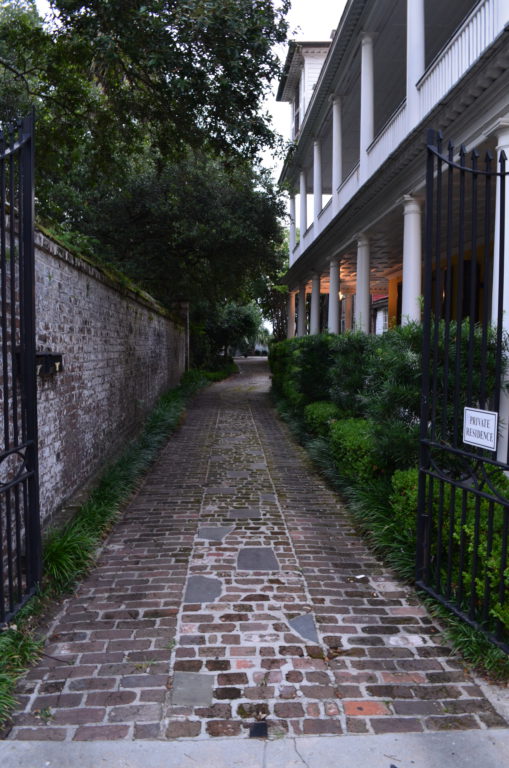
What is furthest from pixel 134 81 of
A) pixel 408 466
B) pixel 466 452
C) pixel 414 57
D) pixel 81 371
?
pixel 466 452

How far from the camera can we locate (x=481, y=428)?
10.0ft

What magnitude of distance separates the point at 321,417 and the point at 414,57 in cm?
553

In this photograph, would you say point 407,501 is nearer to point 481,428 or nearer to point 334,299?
point 481,428

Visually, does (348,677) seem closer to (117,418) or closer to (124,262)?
(117,418)

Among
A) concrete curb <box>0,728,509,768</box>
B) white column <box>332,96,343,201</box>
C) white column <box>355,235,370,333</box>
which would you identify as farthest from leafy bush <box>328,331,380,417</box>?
white column <box>332,96,343,201</box>

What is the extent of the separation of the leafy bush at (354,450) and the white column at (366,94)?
5517 millimetres

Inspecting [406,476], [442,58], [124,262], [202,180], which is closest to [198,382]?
[124,262]

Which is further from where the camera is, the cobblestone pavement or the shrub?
the shrub

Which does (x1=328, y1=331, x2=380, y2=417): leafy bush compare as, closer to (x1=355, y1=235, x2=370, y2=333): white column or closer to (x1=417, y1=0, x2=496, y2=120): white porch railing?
(x1=355, y1=235, x2=370, y2=333): white column

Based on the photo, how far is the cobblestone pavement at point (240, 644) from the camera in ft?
8.14

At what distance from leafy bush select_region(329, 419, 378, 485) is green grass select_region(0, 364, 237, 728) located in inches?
101

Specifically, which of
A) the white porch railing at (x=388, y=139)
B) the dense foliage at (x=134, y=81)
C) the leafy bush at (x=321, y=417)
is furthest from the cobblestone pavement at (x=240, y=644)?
the white porch railing at (x=388, y=139)

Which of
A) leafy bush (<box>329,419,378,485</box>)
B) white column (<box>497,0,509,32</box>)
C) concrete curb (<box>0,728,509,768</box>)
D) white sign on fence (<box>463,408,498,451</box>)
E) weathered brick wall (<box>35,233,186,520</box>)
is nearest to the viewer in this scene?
concrete curb (<box>0,728,509,768</box>)

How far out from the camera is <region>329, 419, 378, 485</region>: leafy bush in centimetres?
546
